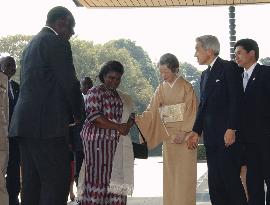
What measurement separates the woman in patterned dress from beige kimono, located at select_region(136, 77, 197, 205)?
0.94 metres

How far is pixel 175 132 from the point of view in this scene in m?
6.38

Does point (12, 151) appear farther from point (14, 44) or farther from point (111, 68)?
point (14, 44)

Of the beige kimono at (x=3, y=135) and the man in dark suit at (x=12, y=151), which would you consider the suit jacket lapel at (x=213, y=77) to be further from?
the man in dark suit at (x=12, y=151)

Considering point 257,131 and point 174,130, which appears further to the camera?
point 174,130

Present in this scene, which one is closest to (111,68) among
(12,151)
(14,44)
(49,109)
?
(49,109)

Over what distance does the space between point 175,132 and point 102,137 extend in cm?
115

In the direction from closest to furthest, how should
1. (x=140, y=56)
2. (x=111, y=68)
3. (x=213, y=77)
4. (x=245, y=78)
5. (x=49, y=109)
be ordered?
(x=49, y=109) < (x=213, y=77) < (x=111, y=68) < (x=245, y=78) < (x=140, y=56)

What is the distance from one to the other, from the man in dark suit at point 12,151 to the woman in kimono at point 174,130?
4.63 feet

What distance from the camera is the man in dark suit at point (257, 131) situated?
5367 mm

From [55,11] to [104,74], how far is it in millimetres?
1120

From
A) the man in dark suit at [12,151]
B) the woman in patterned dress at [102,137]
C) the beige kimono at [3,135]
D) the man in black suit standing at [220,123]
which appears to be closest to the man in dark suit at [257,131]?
the man in black suit standing at [220,123]

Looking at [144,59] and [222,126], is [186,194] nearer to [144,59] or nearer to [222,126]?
[222,126]

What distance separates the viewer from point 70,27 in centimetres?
452

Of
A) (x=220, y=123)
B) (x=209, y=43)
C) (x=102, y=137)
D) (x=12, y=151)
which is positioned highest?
(x=209, y=43)
